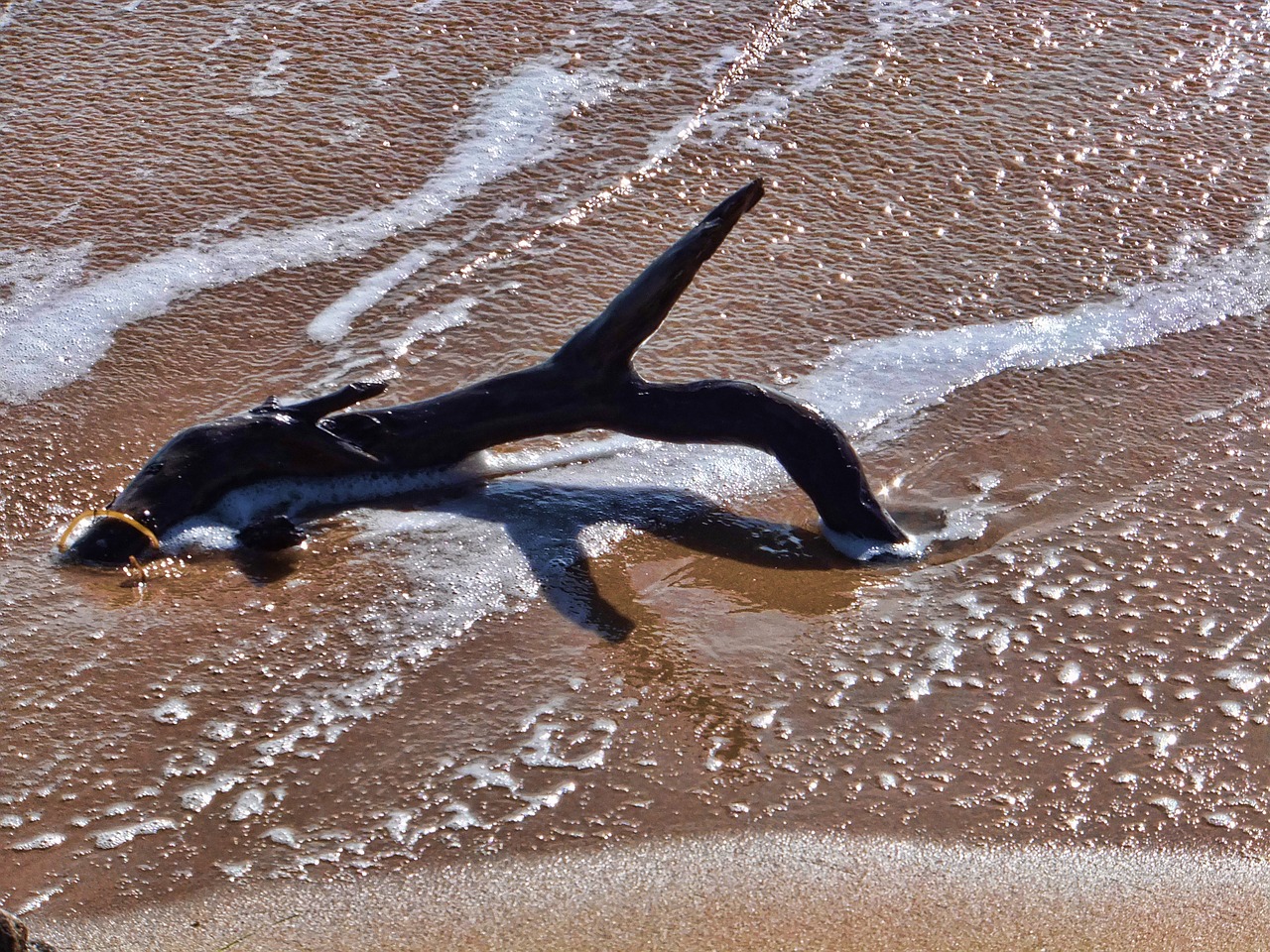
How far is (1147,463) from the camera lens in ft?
13.1

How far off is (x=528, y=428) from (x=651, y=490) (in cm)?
36

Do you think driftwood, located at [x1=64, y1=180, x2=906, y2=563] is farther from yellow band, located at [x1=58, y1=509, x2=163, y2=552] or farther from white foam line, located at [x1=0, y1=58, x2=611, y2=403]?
white foam line, located at [x1=0, y1=58, x2=611, y2=403]

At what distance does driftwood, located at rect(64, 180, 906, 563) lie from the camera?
362 centimetres

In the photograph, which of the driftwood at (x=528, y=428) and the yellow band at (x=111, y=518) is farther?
the driftwood at (x=528, y=428)

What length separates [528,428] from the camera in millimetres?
3902

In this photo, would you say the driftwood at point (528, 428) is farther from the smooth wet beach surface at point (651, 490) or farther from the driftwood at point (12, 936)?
the driftwood at point (12, 936)

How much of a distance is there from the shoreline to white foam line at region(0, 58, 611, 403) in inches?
87.4

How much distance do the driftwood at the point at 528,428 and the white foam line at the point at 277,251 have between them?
860 mm

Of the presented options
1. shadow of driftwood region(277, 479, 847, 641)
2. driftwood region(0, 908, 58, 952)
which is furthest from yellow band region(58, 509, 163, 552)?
driftwood region(0, 908, 58, 952)

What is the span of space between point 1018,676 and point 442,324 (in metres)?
2.22

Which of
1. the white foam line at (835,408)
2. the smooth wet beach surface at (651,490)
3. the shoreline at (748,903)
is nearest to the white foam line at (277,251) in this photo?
the smooth wet beach surface at (651,490)

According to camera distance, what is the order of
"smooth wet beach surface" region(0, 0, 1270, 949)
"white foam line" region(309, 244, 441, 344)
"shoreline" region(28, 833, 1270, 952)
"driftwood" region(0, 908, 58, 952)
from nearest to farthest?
1. "driftwood" region(0, 908, 58, 952)
2. "shoreline" region(28, 833, 1270, 952)
3. "smooth wet beach surface" region(0, 0, 1270, 949)
4. "white foam line" region(309, 244, 441, 344)

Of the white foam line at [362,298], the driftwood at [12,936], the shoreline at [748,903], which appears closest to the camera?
the driftwood at [12,936]

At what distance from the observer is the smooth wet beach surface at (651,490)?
271 centimetres
